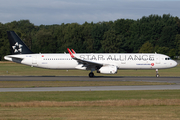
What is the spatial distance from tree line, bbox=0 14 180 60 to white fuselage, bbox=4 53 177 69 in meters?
54.8

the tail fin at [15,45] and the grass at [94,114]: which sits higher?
the tail fin at [15,45]

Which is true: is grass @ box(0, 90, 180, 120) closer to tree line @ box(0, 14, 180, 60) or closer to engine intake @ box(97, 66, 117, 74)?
engine intake @ box(97, 66, 117, 74)

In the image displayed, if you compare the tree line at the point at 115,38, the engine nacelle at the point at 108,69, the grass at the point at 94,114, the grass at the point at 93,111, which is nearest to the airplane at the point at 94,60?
the engine nacelle at the point at 108,69

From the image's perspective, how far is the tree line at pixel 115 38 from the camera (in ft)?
338

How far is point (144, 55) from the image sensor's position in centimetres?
4241

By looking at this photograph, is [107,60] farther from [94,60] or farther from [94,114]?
[94,114]

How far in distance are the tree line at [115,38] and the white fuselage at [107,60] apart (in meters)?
54.8

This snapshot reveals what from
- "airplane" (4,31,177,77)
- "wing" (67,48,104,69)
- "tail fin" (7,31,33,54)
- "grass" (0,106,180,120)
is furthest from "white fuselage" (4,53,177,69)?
"grass" (0,106,180,120)

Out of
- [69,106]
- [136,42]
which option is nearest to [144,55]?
[69,106]

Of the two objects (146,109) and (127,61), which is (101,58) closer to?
(127,61)

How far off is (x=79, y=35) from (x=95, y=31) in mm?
7403

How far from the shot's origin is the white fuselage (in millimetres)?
41812

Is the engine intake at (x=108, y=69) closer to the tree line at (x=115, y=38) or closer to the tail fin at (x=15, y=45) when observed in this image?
the tail fin at (x=15, y=45)

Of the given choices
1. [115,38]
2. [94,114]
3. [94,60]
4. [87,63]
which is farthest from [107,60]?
[115,38]
